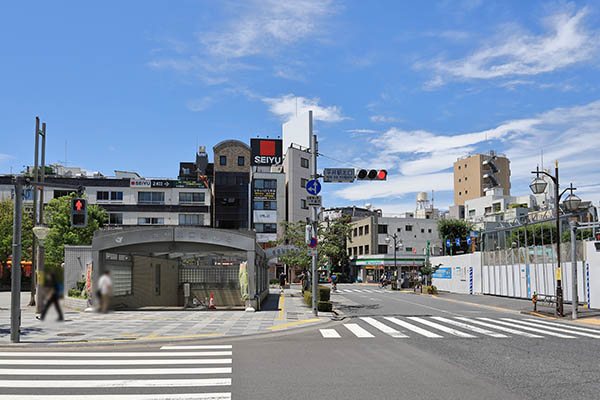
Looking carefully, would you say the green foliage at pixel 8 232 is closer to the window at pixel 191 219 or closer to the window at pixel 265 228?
the window at pixel 191 219

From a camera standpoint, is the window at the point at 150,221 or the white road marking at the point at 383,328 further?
the window at the point at 150,221

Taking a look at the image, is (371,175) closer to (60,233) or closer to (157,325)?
(157,325)

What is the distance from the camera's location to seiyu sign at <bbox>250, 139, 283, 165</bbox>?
98.1 metres

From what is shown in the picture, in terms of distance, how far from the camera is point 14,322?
17.0 m

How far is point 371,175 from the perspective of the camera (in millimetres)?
24484

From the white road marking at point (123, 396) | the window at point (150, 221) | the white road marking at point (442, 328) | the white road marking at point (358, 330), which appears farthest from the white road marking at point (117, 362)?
the window at point (150, 221)

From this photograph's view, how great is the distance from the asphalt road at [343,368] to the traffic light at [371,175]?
721 centimetres

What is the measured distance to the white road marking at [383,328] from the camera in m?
20.5

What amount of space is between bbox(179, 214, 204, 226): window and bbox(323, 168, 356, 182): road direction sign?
60249 mm

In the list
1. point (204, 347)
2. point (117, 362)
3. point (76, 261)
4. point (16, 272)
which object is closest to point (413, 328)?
point (204, 347)

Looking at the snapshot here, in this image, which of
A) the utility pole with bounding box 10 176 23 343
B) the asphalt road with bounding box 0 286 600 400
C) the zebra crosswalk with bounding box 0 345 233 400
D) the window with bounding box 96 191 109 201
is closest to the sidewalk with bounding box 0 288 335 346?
the utility pole with bounding box 10 176 23 343

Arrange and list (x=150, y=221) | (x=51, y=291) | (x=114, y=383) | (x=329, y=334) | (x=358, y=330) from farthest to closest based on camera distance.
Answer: (x=150, y=221), (x=358, y=330), (x=329, y=334), (x=114, y=383), (x=51, y=291)

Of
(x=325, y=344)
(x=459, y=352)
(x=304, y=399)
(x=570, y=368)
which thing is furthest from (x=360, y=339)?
(x=304, y=399)

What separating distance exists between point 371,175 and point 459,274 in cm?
3703
